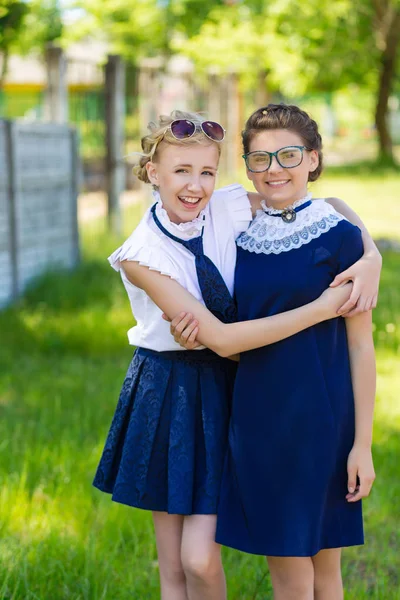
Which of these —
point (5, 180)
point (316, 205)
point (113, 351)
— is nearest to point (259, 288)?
point (316, 205)

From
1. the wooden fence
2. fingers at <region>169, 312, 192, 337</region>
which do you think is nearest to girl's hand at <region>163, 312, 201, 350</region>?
fingers at <region>169, 312, 192, 337</region>

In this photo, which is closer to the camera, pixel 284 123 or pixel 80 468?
pixel 284 123

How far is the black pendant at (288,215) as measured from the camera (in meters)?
2.51

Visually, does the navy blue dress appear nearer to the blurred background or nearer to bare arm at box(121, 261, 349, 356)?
bare arm at box(121, 261, 349, 356)

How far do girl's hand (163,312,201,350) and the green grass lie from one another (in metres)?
1.09

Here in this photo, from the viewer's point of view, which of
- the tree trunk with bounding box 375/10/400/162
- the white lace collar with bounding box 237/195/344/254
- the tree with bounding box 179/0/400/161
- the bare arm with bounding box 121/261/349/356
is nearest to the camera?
the bare arm with bounding box 121/261/349/356

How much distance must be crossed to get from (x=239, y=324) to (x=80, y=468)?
1.92 metres

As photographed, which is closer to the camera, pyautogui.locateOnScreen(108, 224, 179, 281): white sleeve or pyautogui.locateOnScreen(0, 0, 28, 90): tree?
pyautogui.locateOnScreen(108, 224, 179, 281): white sleeve

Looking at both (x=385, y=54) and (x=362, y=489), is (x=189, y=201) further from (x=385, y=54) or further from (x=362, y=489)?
(x=385, y=54)

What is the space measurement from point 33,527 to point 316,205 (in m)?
1.71

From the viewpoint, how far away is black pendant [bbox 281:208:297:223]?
2510mm

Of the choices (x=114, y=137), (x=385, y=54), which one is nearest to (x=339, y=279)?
(x=114, y=137)

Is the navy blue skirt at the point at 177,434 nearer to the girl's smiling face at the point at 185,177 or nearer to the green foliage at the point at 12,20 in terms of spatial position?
the girl's smiling face at the point at 185,177

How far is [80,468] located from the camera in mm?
4070
